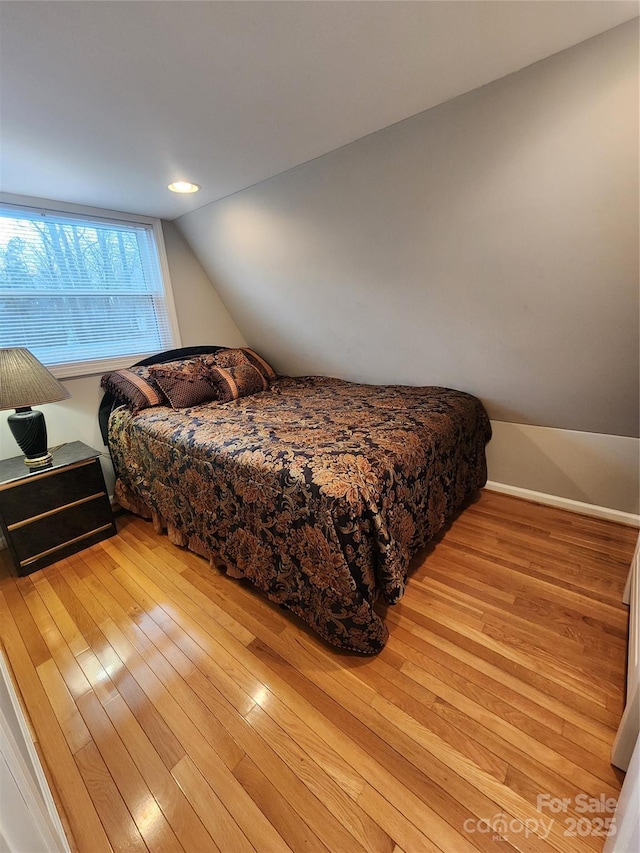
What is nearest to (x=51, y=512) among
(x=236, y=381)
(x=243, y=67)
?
(x=236, y=381)

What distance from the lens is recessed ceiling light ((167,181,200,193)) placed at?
199cm

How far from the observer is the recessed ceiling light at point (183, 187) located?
1986mm

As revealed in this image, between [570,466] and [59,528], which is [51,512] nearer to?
[59,528]

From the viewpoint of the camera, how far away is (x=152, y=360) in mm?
2785

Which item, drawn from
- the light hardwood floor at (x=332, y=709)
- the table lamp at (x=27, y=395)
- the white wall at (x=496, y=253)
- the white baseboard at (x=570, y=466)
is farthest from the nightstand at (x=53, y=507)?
the white baseboard at (x=570, y=466)

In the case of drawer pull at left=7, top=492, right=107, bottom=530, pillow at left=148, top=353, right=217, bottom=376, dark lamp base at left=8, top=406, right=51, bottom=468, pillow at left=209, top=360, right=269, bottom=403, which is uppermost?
pillow at left=148, top=353, right=217, bottom=376

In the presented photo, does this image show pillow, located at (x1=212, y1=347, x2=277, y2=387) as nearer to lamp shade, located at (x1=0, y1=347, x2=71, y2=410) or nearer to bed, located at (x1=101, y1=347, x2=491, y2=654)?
bed, located at (x1=101, y1=347, x2=491, y2=654)

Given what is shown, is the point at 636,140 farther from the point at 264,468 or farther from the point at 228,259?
the point at 228,259

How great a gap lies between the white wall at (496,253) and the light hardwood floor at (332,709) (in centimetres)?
83

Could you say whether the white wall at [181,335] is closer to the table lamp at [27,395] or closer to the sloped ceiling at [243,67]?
the table lamp at [27,395]

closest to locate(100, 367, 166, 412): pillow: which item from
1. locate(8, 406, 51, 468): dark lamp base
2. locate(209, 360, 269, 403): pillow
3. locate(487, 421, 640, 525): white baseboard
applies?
locate(209, 360, 269, 403): pillow

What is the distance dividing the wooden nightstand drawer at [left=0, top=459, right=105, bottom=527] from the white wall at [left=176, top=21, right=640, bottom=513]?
177 cm

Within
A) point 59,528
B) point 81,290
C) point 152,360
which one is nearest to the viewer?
point 59,528

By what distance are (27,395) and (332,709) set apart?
202 cm
